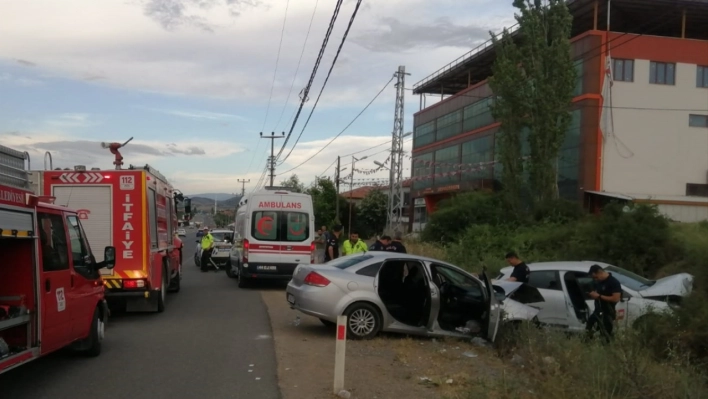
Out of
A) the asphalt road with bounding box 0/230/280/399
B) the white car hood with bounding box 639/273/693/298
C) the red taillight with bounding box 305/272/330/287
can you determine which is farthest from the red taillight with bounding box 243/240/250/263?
the white car hood with bounding box 639/273/693/298

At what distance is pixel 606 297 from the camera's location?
988 cm

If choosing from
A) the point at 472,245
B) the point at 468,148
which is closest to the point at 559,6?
the point at 472,245

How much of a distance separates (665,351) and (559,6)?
28.3 meters

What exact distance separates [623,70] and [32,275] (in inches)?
1628

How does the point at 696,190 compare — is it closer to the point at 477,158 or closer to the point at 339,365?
the point at 477,158

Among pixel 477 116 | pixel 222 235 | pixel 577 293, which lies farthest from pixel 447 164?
pixel 577 293

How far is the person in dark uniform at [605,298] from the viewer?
9.87m

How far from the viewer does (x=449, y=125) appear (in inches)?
2395

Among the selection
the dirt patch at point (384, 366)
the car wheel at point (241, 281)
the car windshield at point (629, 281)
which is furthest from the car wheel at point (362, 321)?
the car wheel at point (241, 281)

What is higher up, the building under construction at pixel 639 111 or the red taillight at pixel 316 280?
the building under construction at pixel 639 111

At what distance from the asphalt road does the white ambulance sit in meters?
5.02

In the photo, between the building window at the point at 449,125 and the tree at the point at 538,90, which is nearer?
the tree at the point at 538,90

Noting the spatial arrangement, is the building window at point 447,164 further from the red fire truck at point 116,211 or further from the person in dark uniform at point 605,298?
the person in dark uniform at point 605,298

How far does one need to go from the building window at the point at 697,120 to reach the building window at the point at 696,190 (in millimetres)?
3706
